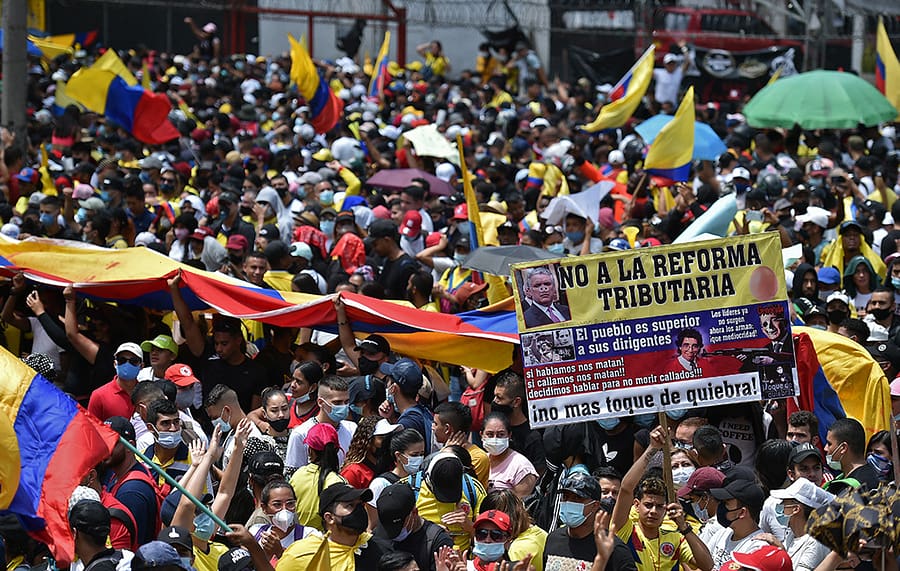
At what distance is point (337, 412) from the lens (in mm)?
7449

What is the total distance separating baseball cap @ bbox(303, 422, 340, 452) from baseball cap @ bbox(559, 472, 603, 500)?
5.03 ft

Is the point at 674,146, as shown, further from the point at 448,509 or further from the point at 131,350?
the point at 448,509

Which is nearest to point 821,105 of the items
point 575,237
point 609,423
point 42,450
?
point 575,237

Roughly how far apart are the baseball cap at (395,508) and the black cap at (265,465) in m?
0.76

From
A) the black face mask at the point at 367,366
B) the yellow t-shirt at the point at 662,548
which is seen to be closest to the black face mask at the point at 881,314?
the black face mask at the point at 367,366

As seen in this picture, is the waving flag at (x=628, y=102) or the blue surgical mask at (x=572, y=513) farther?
the waving flag at (x=628, y=102)

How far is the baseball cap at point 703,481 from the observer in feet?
21.2

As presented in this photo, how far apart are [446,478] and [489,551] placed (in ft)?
1.65

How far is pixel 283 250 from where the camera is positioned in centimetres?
1017

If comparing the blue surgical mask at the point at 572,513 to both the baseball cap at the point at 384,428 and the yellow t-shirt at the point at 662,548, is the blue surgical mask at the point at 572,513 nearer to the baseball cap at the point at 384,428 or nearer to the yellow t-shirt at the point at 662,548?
the yellow t-shirt at the point at 662,548

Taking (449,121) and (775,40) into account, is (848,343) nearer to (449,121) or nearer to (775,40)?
(449,121)

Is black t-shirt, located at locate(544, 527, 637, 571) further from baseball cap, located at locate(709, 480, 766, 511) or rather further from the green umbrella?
the green umbrella

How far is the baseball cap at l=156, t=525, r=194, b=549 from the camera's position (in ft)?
18.0

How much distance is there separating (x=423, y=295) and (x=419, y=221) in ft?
7.69
